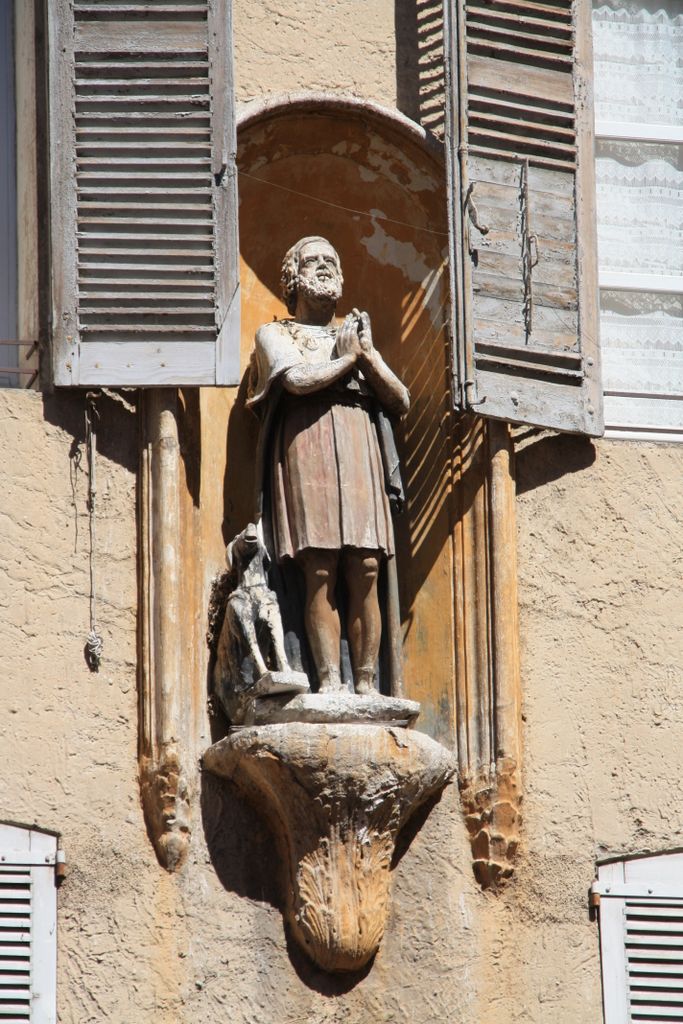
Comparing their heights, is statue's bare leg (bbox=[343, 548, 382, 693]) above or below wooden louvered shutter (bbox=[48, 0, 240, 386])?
below

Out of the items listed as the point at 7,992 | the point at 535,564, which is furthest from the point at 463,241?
the point at 7,992

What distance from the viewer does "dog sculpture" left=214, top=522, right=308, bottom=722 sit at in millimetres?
8555

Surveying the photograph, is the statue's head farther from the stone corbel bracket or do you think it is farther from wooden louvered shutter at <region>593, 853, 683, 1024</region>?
wooden louvered shutter at <region>593, 853, 683, 1024</region>

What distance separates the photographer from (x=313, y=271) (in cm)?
914

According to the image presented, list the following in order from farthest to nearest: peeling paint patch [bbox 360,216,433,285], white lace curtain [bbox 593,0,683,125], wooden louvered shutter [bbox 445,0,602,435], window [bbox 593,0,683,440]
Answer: white lace curtain [bbox 593,0,683,125] < window [bbox 593,0,683,440] < peeling paint patch [bbox 360,216,433,285] < wooden louvered shutter [bbox 445,0,602,435]

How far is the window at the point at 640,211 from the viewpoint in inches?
384

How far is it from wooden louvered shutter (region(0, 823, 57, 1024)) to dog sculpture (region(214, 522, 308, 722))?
2.30 ft

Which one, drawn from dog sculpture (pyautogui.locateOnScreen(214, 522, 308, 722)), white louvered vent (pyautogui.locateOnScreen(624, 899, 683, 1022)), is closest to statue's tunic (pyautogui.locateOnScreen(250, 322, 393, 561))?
dog sculpture (pyautogui.locateOnScreen(214, 522, 308, 722))

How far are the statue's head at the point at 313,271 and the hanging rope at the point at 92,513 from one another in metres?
0.76

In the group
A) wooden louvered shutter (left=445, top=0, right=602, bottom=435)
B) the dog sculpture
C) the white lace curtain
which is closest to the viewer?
the dog sculpture

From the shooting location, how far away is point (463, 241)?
906cm

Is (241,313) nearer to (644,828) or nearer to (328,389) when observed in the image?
(328,389)

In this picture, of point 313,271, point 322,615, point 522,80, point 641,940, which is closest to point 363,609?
point 322,615

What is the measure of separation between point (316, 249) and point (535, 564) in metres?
1.20
